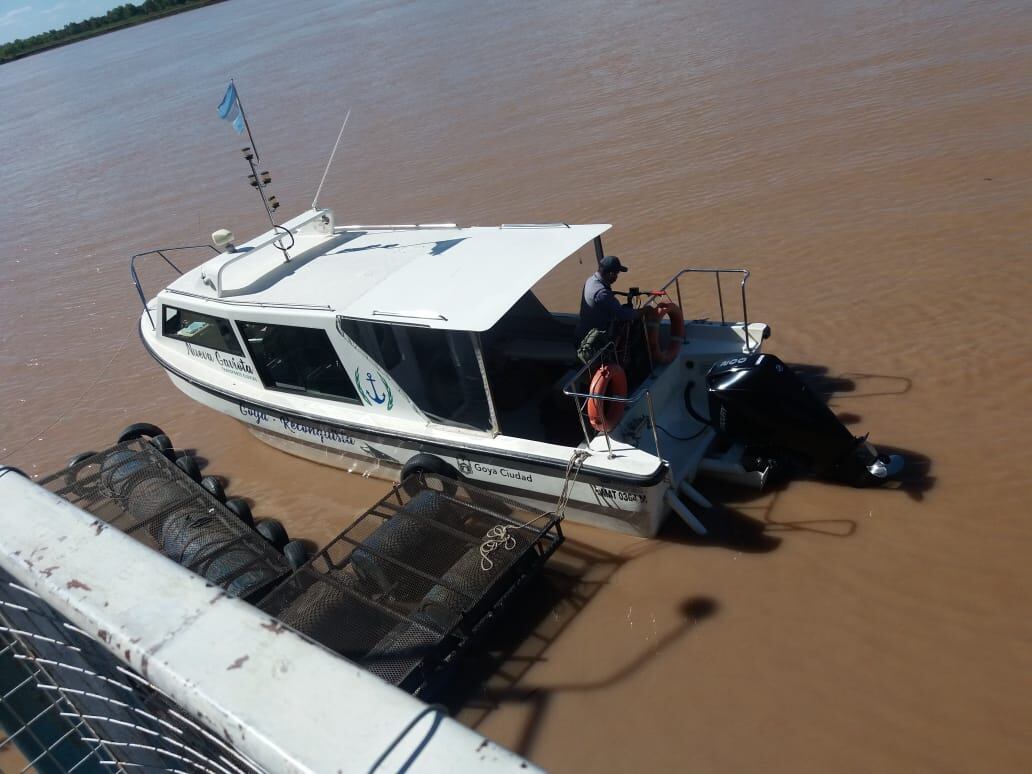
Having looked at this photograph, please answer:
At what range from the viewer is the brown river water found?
203 inches

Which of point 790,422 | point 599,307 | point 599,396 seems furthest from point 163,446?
point 790,422

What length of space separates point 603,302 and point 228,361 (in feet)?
14.0

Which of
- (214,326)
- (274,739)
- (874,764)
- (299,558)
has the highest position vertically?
(274,739)

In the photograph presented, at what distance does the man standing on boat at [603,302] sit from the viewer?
6.71 metres

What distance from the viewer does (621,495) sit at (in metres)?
6.25

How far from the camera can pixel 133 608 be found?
5.02ft

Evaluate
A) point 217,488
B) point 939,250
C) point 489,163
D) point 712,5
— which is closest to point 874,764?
point 217,488

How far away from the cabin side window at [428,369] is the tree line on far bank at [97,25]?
280ft

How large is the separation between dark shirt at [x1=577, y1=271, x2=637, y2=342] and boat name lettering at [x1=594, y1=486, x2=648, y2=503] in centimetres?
140

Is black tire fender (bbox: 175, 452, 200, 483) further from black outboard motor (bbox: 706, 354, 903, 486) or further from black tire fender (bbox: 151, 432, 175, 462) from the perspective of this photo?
black outboard motor (bbox: 706, 354, 903, 486)

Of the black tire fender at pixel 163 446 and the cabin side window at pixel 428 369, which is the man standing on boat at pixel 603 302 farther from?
the black tire fender at pixel 163 446

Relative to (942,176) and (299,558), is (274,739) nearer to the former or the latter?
(299,558)

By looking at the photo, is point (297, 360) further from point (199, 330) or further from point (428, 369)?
point (199, 330)

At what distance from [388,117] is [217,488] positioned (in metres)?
16.4
